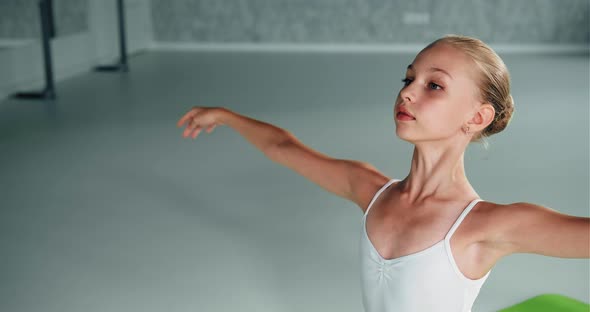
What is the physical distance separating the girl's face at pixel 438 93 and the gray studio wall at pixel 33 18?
438 centimetres

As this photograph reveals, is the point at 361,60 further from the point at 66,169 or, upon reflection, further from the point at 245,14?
the point at 66,169

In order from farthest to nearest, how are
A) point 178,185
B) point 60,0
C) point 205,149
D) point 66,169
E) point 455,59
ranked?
point 60,0 → point 205,149 → point 66,169 → point 178,185 → point 455,59

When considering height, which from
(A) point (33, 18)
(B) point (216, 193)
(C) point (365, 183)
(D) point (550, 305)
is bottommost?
(B) point (216, 193)

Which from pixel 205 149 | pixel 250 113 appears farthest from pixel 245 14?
pixel 205 149

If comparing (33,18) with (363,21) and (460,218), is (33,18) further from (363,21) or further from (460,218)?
(460,218)

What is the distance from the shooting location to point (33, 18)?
526 centimetres

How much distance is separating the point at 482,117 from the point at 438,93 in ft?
0.28

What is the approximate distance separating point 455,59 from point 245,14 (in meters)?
6.85

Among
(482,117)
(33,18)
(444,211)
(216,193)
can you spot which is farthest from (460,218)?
(33,18)

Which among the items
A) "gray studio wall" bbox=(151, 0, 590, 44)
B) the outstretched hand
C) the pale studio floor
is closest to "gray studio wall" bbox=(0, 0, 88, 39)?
the pale studio floor

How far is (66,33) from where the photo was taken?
5.96 m

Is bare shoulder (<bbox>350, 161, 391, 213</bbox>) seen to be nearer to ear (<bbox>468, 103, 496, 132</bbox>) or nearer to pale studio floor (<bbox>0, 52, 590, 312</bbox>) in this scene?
ear (<bbox>468, 103, 496, 132</bbox>)

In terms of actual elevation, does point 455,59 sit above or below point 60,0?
above

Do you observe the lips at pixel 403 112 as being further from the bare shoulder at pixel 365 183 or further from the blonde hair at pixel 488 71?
the bare shoulder at pixel 365 183
